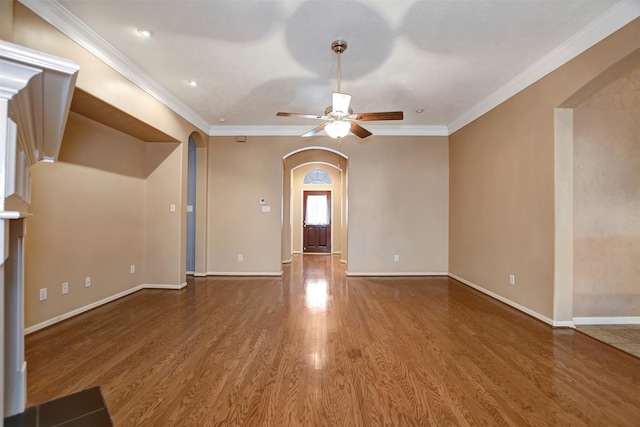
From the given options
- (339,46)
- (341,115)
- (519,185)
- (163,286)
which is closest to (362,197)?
(519,185)

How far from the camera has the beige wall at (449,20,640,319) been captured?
8.91 ft

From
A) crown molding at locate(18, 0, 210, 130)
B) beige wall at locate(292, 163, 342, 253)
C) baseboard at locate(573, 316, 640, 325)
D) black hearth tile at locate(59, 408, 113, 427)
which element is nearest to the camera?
black hearth tile at locate(59, 408, 113, 427)

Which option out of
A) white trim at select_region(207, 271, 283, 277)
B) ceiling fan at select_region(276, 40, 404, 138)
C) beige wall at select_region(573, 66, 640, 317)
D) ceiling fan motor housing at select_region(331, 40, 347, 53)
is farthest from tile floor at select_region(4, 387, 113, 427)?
beige wall at select_region(573, 66, 640, 317)

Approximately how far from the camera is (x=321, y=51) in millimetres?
2797

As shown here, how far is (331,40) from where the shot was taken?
2.62 meters

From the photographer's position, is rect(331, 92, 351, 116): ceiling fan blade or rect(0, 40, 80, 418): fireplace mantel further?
rect(331, 92, 351, 116): ceiling fan blade

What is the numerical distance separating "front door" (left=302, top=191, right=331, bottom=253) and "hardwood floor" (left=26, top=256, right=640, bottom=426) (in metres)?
5.46

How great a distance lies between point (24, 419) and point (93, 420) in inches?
11.6

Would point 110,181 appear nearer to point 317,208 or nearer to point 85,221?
point 85,221

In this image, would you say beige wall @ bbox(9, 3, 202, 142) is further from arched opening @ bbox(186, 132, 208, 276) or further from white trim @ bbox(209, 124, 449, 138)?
white trim @ bbox(209, 124, 449, 138)

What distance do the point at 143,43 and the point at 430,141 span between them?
4537mm

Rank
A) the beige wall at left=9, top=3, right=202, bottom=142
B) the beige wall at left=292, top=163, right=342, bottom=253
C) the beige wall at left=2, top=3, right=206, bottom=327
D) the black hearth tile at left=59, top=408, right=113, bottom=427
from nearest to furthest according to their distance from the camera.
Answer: the black hearth tile at left=59, top=408, right=113, bottom=427 → the beige wall at left=9, top=3, right=202, bottom=142 → the beige wall at left=2, top=3, right=206, bottom=327 → the beige wall at left=292, top=163, right=342, bottom=253

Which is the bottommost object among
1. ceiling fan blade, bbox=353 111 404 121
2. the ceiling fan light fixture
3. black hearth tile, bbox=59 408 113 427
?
black hearth tile, bbox=59 408 113 427

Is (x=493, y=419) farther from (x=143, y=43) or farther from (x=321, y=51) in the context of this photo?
(x=143, y=43)
